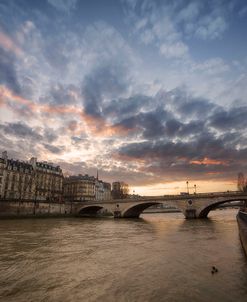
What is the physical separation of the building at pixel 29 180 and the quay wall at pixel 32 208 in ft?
13.2

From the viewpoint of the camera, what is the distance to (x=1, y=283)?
11.0m

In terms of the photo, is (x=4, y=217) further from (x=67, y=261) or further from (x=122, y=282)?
(x=122, y=282)

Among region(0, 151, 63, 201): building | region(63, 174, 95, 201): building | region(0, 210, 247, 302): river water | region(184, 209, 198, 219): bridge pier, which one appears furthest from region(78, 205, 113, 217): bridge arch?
region(0, 210, 247, 302): river water

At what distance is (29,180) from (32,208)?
61.5ft

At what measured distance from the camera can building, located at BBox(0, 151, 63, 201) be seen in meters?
83.5

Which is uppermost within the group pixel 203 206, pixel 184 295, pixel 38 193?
pixel 38 193

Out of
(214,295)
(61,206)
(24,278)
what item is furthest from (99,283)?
(61,206)

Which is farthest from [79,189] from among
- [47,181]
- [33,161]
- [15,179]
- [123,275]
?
[123,275]

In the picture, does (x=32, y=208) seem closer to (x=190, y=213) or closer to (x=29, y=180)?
(x=29, y=180)

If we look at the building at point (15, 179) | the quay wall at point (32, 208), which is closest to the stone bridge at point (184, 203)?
the quay wall at point (32, 208)

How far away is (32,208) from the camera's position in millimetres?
74562

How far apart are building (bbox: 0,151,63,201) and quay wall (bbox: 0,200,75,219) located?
4018 millimetres

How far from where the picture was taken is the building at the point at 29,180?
8350 centimetres

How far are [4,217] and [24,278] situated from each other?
5376 centimetres
